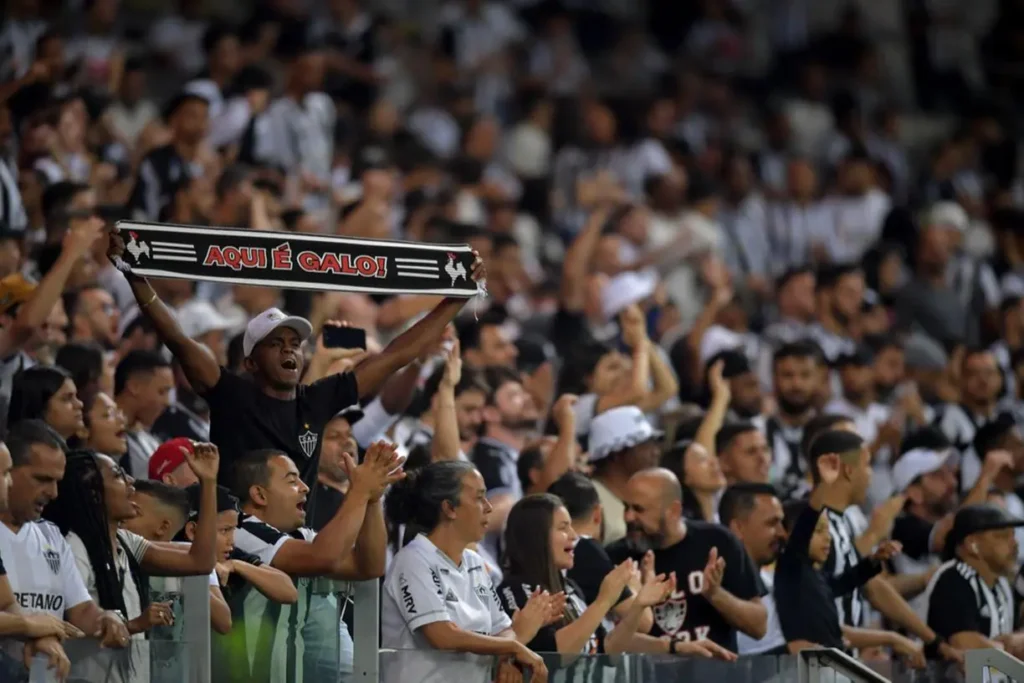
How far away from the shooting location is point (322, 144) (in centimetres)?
1669

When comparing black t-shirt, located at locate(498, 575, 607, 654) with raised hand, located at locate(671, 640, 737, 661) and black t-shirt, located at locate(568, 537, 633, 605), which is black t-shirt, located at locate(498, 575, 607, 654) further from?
raised hand, located at locate(671, 640, 737, 661)

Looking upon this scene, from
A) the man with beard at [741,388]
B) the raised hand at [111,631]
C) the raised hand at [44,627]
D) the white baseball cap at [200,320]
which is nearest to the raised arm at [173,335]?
the raised hand at [111,631]

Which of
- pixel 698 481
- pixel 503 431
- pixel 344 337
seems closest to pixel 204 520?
pixel 344 337

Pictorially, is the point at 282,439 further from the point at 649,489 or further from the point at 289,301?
the point at 289,301

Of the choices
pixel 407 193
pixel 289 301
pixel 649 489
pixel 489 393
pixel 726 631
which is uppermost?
pixel 407 193

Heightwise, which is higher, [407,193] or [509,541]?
[407,193]

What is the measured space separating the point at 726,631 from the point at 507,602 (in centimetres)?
127

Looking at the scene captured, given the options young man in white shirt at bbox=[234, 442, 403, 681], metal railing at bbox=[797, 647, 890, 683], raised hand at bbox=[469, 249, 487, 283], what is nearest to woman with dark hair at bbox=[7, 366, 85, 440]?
young man in white shirt at bbox=[234, 442, 403, 681]

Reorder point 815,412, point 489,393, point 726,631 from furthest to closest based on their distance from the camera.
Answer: point 815,412, point 489,393, point 726,631

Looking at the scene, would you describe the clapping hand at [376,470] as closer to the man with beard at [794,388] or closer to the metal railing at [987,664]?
the metal railing at [987,664]

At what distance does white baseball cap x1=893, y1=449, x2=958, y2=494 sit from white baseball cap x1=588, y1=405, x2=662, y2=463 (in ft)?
6.90

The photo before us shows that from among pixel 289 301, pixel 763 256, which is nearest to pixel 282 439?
pixel 289 301

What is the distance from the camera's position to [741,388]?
13.1 m

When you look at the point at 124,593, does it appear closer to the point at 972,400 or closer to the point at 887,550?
the point at 887,550
